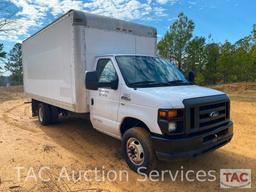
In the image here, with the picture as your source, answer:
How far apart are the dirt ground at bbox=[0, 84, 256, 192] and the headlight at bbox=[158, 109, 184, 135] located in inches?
42.2

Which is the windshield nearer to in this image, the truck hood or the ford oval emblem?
the truck hood

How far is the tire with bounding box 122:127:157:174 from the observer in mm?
4605

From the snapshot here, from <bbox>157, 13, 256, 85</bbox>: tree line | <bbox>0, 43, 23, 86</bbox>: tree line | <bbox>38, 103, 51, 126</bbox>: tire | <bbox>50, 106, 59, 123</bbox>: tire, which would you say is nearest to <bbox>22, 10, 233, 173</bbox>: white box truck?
<bbox>50, 106, 59, 123</bbox>: tire

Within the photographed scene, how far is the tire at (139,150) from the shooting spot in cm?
461

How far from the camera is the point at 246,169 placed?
16.8 feet

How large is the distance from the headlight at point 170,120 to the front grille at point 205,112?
119mm

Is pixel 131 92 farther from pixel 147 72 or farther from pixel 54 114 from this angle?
pixel 54 114

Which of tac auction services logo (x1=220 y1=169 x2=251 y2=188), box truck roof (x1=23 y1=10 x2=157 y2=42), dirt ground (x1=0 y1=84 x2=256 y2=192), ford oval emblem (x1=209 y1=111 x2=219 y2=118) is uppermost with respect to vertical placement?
box truck roof (x1=23 y1=10 x2=157 y2=42)

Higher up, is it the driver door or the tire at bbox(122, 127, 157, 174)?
the driver door

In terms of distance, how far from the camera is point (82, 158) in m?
5.89

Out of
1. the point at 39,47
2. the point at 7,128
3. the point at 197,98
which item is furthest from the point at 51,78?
the point at 197,98

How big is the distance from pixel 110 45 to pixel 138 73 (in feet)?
5.28

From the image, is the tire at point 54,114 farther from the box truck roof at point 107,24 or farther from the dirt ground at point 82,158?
the box truck roof at point 107,24

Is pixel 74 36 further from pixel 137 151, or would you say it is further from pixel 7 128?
pixel 7 128
